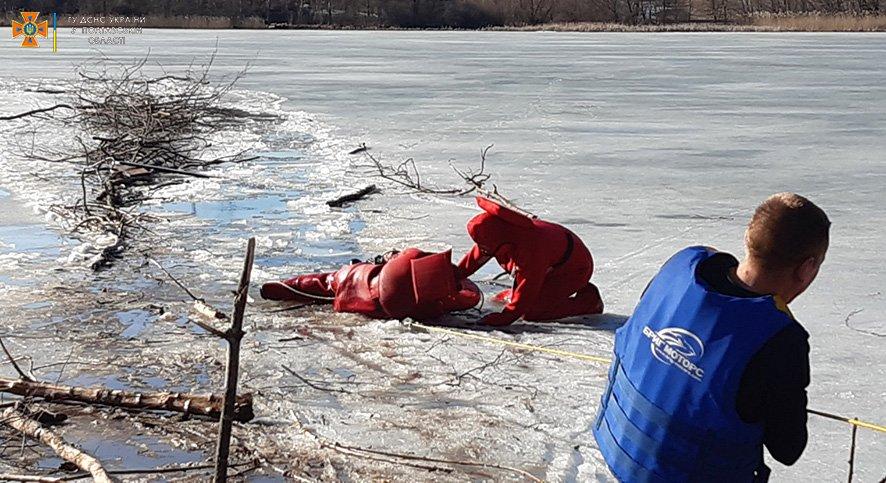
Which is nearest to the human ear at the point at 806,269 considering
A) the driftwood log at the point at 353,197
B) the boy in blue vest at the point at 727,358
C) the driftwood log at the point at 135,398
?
the boy in blue vest at the point at 727,358

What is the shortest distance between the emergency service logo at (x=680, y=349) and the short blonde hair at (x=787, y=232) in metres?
0.22

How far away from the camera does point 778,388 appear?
2193mm

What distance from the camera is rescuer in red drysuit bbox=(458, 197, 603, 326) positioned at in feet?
14.1

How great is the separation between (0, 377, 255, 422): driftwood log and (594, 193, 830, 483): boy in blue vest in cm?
129

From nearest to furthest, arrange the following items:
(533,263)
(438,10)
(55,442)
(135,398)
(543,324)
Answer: (55,442) → (135,398) → (533,263) → (543,324) → (438,10)

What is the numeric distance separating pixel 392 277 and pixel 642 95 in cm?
1067

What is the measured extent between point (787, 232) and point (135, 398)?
6.83ft

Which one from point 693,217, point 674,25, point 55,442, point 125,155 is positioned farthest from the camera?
point 674,25

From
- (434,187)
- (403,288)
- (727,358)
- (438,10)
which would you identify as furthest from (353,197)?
(438,10)

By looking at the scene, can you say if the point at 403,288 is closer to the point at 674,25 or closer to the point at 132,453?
the point at 132,453

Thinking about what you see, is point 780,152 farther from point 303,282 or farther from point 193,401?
point 193,401

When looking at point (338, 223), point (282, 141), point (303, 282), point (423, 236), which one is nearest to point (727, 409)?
point (303, 282)

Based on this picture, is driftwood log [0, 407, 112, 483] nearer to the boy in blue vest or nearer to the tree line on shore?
the boy in blue vest

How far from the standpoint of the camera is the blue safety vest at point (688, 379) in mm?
2215
